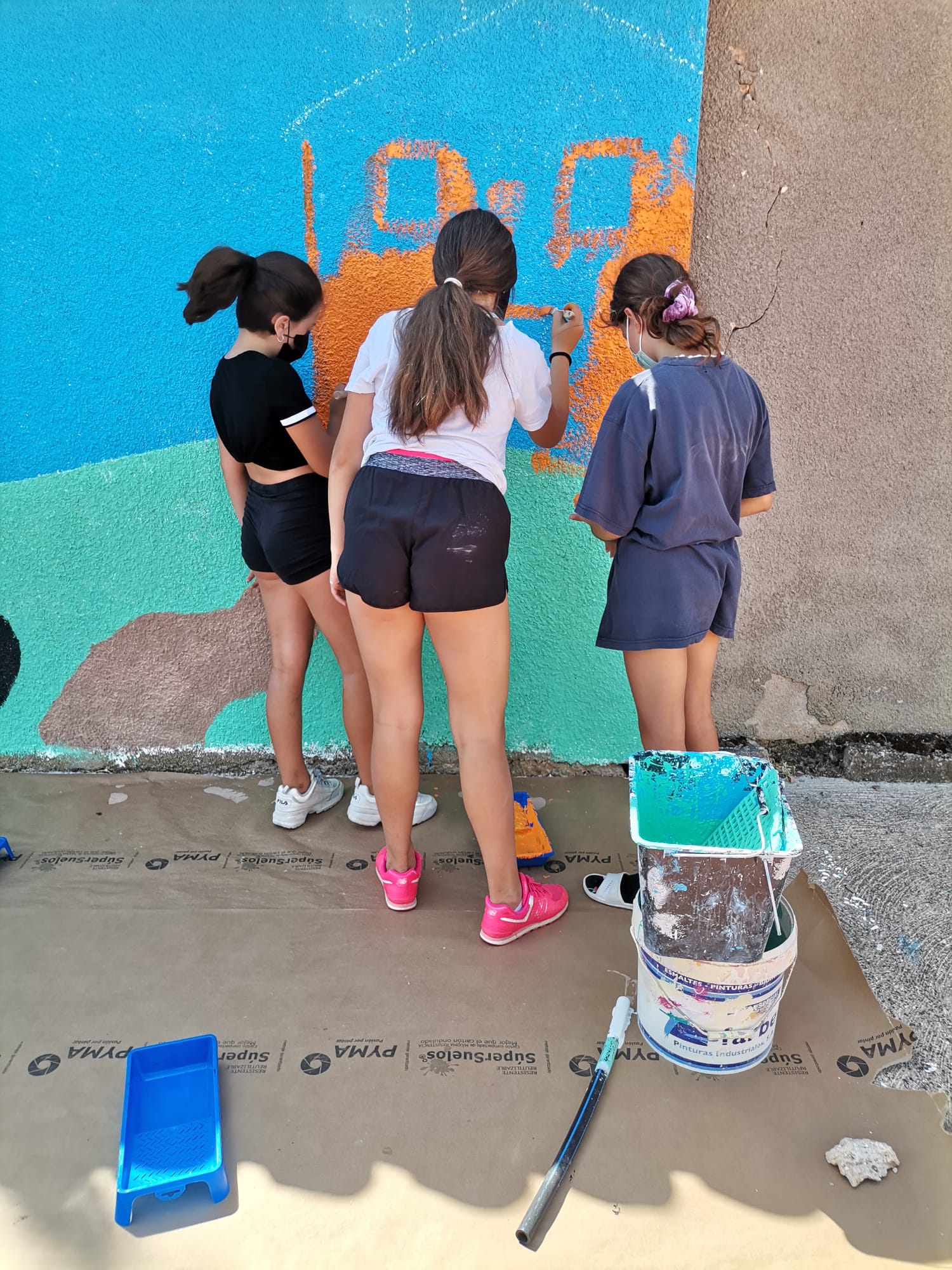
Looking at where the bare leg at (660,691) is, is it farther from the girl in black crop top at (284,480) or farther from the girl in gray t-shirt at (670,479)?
the girl in black crop top at (284,480)

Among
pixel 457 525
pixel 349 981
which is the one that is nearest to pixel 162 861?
pixel 349 981

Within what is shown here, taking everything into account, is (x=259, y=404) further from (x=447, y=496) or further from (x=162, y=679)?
(x=162, y=679)

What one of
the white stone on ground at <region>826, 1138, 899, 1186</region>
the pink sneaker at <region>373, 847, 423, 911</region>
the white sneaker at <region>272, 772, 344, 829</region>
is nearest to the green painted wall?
the white sneaker at <region>272, 772, 344, 829</region>

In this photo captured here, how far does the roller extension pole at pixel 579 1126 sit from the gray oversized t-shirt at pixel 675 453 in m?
1.08

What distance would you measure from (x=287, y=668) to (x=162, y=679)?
2.16 ft

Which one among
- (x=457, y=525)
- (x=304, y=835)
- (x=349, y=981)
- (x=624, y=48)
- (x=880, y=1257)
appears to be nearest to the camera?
(x=880, y=1257)

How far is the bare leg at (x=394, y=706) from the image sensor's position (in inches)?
74.3

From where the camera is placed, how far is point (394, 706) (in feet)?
6.52

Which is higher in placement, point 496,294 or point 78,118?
point 78,118

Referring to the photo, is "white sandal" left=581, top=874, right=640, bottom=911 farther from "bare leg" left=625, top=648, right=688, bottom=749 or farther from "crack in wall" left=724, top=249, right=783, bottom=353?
"crack in wall" left=724, top=249, right=783, bottom=353

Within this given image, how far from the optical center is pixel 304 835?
8.45 feet

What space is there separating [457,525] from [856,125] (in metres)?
1.86

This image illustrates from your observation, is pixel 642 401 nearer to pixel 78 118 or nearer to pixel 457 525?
pixel 457 525

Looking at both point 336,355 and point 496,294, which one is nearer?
point 496,294
